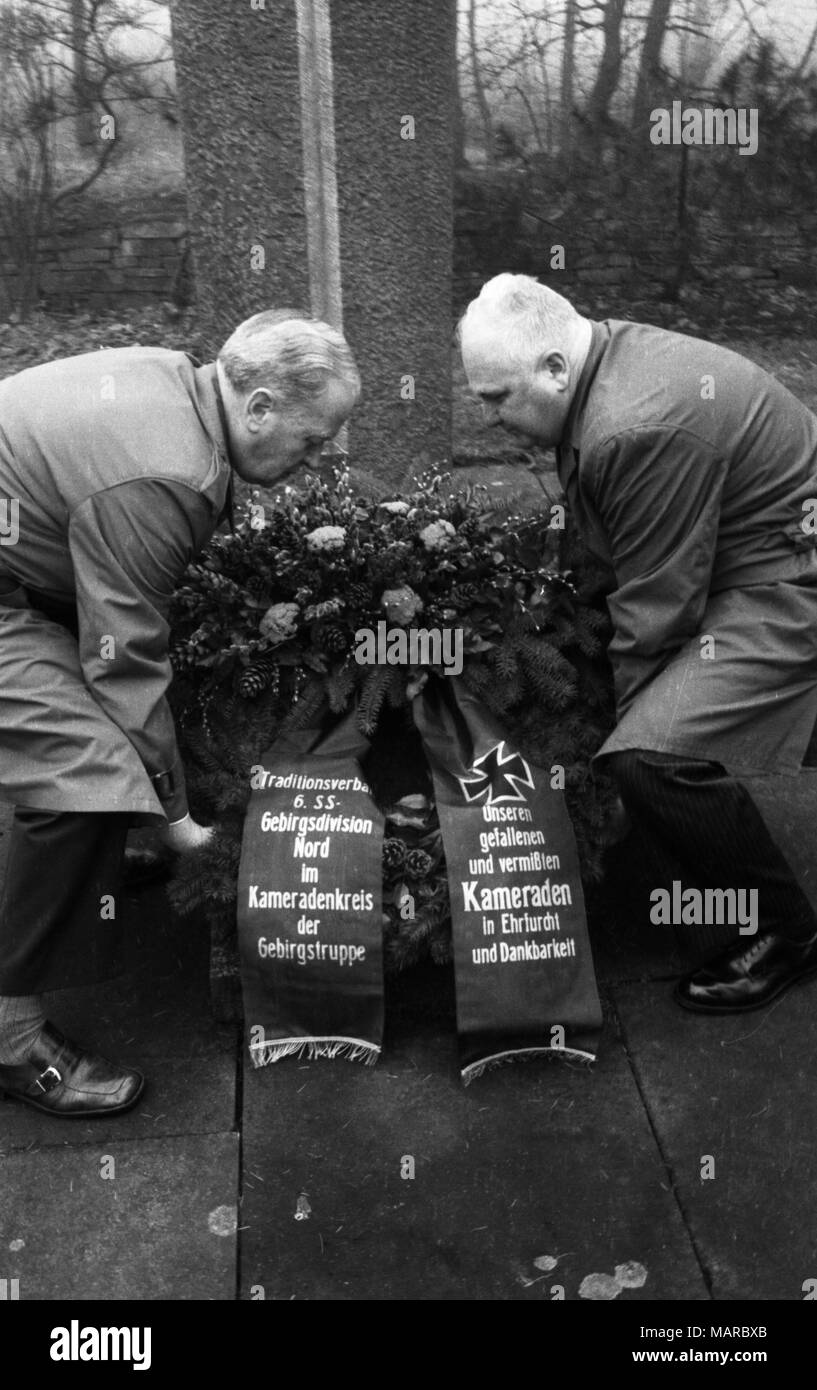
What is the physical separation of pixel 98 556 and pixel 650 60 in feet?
18.4

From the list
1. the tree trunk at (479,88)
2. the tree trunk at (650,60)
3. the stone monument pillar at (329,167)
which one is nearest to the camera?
the stone monument pillar at (329,167)

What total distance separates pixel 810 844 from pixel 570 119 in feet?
15.1

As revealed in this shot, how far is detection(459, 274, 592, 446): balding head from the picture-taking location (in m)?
3.19

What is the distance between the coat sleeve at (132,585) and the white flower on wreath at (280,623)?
45 cm

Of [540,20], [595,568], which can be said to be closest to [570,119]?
[540,20]

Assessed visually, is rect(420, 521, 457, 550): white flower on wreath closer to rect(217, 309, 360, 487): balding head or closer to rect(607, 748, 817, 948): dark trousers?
rect(217, 309, 360, 487): balding head

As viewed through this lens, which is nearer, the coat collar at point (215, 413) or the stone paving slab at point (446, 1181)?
the stone paving slab at point (446, 1181)

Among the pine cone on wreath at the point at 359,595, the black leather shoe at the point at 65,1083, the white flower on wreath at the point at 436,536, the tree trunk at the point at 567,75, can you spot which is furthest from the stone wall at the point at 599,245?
the black leather shoe at the point at 65,1083

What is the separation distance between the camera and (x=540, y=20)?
23.2 ft

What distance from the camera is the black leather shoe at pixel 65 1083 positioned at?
10.5ft

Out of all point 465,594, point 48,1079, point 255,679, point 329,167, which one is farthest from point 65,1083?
point 329,167

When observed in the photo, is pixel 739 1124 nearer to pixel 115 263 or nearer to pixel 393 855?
pixel 393 855

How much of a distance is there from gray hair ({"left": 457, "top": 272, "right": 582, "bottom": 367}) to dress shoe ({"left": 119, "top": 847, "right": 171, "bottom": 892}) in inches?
66.3

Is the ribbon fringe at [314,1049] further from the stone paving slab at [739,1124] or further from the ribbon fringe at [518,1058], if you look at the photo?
the stone paving slab at [739,1124]
